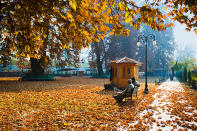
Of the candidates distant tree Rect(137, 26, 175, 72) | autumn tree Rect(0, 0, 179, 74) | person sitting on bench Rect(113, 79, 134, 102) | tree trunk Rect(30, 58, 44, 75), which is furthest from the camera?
distant tree Rect(137, 26, 175, 72)

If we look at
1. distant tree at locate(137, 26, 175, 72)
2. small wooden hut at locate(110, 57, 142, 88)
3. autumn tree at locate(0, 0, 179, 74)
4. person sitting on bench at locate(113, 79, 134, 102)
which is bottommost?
person sitting on bench at locate(113, 79, 134, 102)

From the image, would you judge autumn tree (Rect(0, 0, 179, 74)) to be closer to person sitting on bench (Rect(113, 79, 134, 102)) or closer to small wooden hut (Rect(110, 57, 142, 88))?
person sitting on bench (Rect(113, 79, 134, 102))

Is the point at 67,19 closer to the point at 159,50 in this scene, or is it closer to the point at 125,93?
the point at 125,93

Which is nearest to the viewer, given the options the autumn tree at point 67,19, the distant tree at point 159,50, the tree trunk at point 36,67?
the autumn tree at point 67,19

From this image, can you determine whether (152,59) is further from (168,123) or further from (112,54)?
(168,123)

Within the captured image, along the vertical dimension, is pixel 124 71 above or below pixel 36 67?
below

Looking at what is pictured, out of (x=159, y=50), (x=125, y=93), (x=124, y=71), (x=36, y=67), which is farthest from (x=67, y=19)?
(x=159, y=50)

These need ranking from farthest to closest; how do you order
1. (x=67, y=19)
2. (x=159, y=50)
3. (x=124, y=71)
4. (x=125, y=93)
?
(x=159, y=50) → (x=124, y=71) → (x=125, y=93) → (x=67, y=19)

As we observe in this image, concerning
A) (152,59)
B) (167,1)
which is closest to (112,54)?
(152,59)

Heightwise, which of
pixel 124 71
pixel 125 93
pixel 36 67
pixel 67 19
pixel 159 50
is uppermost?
pixel 159 50

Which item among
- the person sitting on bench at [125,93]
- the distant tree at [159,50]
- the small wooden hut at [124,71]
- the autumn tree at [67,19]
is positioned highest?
the distant tree at [159,50]

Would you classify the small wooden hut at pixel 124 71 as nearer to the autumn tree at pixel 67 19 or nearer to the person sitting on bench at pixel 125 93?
the person sitting on bench at pixel 125 93

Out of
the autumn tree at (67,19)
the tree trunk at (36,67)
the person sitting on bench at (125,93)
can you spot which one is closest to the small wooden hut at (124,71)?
the person sitting on bench at (125,93)

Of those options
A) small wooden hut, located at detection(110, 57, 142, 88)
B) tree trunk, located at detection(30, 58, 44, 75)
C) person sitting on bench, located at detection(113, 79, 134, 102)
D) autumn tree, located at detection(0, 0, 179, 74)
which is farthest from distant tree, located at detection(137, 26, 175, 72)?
autumn tree, located at detection(0, 0, 179, 74)
